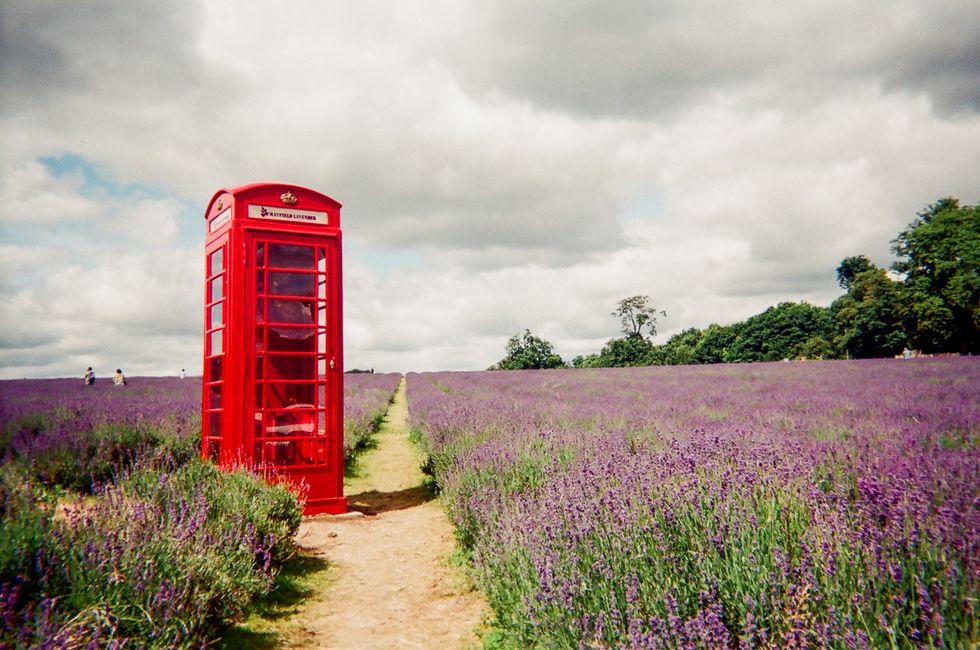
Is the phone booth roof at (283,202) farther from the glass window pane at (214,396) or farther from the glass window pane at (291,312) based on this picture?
the glass window pane at (214,396)

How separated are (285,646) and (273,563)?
1.01 meters

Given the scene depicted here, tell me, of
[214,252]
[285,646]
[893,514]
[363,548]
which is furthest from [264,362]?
[893,514]

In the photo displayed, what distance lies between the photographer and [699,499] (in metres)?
2.56

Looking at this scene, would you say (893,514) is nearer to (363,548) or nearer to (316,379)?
(363,548)

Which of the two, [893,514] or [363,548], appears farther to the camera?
[363,548]

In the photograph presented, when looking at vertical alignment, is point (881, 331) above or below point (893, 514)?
above

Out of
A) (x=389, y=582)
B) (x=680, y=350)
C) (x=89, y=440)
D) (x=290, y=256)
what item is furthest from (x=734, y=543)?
(x=680, y=350)

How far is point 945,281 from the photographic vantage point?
34062 millimetres

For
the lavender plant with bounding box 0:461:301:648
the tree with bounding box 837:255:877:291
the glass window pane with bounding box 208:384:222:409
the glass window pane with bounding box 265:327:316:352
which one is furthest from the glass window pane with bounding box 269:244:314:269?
the tree with bounding box 837:255:877:291

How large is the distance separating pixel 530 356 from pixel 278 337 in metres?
47.7

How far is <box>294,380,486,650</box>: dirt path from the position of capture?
10.7 ft

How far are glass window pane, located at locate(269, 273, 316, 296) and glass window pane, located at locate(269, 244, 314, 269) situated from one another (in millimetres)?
91

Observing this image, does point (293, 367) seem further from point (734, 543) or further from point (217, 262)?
point (734, 543)

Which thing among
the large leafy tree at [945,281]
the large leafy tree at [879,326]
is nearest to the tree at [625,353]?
the large leafy tree at [879,326]
